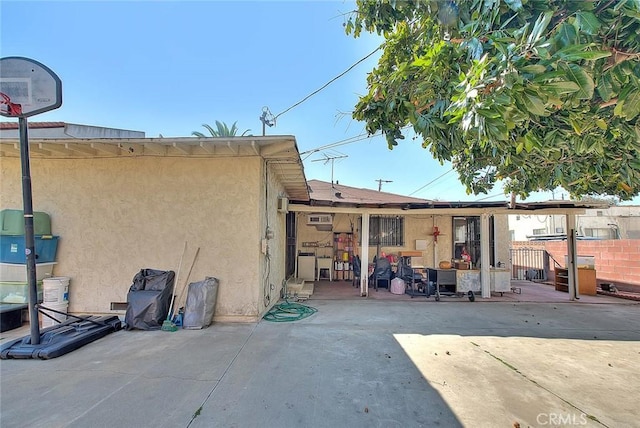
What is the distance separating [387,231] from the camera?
11.1m

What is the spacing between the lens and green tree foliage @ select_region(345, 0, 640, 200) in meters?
1.61

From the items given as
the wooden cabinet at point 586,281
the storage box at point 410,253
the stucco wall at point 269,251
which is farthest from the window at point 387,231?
the wooden cabinet at point 586,281

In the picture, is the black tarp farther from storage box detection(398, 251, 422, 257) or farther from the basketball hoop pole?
storage box detection(398, 251, 422, 257)

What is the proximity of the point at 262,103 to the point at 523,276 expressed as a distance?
12.5m

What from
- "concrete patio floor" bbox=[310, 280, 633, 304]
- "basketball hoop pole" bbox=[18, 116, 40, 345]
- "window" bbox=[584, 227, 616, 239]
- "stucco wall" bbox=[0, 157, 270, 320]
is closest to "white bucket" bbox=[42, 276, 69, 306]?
"stucco wall" bbox=[0, 157, 270, 320]

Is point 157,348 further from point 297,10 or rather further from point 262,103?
point 262,103

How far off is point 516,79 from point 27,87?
558 cm

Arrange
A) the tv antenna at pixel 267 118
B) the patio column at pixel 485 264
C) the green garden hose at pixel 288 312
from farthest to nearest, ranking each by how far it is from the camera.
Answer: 1. the tv antenna at pixel 267 118
2. the patio column at pixel 485 264
3. the green garden hose at pixel 288 312

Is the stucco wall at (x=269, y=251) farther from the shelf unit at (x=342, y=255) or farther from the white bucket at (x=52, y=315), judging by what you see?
the shelf unit at (x=342, y=255)

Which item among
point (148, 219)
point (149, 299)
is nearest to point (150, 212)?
point (148, 219)

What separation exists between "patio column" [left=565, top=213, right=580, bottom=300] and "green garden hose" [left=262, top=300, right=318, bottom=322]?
7017 mm

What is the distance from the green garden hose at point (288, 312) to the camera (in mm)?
5447

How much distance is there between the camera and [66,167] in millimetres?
5438

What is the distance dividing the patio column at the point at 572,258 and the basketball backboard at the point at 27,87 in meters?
11.4
